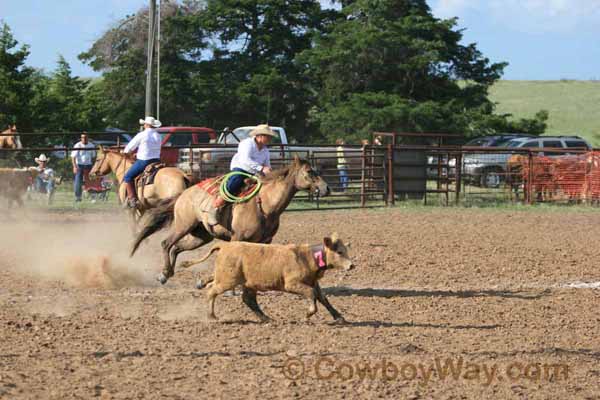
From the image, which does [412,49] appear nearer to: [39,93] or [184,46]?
[184,46]

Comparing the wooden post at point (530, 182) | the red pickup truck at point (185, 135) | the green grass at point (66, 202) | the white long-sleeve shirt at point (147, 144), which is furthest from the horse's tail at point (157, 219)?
the wooden post at point (530, 182)

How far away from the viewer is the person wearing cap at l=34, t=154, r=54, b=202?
19125mm

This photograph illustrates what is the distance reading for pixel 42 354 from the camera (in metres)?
6.25

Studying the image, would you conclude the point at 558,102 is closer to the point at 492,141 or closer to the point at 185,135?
the point at 492,141

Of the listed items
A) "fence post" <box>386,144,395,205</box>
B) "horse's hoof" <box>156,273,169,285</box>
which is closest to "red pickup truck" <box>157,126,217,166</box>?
"fence post" <box>386,144,395,205</box>

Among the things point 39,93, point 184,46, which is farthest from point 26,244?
point 184,46

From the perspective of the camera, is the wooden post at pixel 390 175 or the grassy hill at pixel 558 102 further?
the grassy hill at pixel 558 102

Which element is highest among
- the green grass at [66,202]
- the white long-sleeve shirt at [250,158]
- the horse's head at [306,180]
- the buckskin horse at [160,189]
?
the white long-sleeve shirt at [250,158]

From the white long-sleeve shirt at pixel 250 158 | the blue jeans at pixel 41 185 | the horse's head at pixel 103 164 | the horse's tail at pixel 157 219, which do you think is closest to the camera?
the white long-sleeve shirt at pixel 250 158

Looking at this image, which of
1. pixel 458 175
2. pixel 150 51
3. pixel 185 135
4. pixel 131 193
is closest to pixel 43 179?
pixel 185 135

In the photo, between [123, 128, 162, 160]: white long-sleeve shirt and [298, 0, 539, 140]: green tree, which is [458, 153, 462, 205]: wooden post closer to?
[298, 0, 539, 140]: green tree

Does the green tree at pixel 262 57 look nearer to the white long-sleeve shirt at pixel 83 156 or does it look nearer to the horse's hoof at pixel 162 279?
the white long-sleeve shirt at pixel 83 156

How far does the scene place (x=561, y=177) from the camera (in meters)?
21.7

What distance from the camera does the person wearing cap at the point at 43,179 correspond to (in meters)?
19.1
